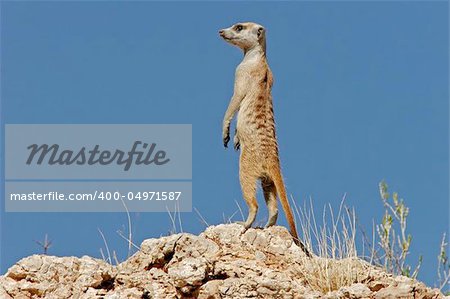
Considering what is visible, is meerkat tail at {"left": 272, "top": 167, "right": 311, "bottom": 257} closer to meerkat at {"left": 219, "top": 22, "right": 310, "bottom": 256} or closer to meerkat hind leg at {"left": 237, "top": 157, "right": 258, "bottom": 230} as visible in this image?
meerkat at {"left": 219, "top": 22, "right": 310, "bottom": 256}

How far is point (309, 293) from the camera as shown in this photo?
6.93 metres

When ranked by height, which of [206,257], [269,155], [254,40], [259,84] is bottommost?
[206,257]

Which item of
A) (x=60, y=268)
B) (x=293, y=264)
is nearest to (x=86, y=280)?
(x=60, y=268)

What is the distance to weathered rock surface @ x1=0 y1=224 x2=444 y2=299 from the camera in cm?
696

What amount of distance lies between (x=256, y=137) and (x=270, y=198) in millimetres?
572

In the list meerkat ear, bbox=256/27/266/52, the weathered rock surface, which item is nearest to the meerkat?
meerkat ear, bbox=256/27/266/52

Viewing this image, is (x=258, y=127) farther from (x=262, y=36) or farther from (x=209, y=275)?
(x=209, y=275)

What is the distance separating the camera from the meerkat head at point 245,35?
9.92 m

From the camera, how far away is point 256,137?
30.0 feet

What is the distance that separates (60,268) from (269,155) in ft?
8.09

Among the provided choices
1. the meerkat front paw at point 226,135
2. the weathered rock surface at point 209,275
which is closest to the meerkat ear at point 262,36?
the meerkat front paw at point 226,135

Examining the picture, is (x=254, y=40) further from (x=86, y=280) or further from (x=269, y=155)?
(x=86, y=280)

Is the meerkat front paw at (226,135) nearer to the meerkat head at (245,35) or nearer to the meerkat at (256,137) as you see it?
the meerkat at (256,137)

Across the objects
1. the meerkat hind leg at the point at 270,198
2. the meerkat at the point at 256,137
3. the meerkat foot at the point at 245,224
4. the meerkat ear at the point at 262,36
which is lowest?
the meerkat foot at the point at 245,224
